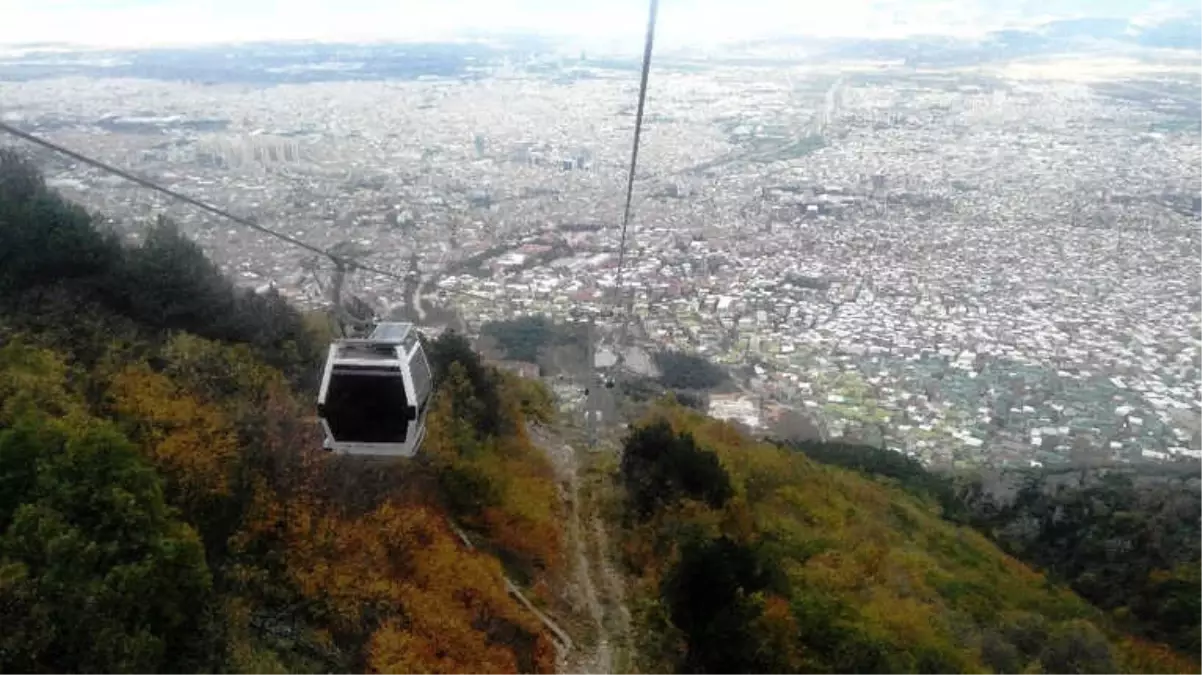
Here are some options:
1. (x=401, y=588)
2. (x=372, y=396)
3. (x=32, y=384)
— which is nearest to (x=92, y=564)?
(x=372, y=396)

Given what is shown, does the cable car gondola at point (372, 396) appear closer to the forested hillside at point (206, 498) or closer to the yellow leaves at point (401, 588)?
the forested hillside at point (206, 498)

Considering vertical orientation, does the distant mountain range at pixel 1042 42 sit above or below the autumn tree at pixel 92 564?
above

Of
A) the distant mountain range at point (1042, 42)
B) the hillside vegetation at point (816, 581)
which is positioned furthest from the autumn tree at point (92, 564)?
the distant mountain range at point (1042, 42)

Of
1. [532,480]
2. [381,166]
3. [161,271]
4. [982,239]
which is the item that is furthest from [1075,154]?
[161,271]

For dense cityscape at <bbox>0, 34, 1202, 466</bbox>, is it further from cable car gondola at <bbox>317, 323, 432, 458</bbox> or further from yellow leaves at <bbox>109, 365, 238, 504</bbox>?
cable car gondola at <bbox>317, 323, 432, 458</bbox>

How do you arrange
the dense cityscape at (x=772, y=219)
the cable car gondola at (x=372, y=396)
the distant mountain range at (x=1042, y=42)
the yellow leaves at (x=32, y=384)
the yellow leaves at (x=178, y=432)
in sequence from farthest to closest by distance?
the distant mountain range at (x=1042, y=42)
the dense cityscape at (x=772, y=219)
the yellow leaves at (x=178, y=432)
the yellow leaves at (x=32, y=384)
the cable car gondola at (x=372, y=396)

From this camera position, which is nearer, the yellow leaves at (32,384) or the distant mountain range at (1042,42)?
the yellow leaves at (32,384)

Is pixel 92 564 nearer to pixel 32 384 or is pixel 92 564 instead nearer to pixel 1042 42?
pixel 32 384
